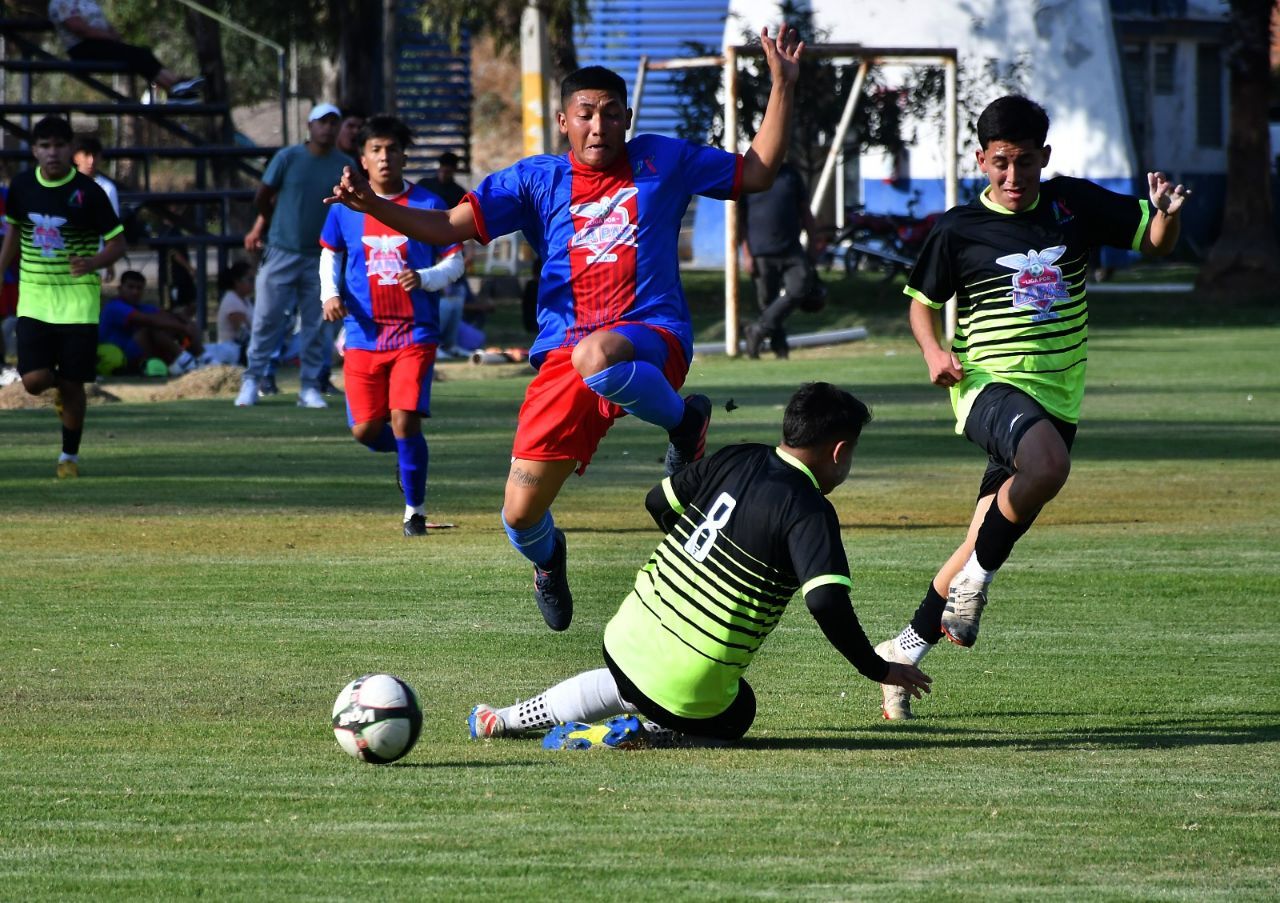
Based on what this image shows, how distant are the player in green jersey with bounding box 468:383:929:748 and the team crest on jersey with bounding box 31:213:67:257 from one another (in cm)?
842

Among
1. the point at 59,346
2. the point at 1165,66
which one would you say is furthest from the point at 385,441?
the point at 1165,66

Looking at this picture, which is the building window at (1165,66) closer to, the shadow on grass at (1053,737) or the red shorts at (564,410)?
the red shorts at (564,410)

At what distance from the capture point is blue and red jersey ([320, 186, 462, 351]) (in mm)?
11297

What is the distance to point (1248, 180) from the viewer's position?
3597 cm

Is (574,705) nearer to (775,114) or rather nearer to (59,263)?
(775,114)

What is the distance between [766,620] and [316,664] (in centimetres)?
222

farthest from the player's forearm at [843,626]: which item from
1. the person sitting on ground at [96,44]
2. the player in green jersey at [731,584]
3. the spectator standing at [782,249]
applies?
the person sitting on ground at [96,44]

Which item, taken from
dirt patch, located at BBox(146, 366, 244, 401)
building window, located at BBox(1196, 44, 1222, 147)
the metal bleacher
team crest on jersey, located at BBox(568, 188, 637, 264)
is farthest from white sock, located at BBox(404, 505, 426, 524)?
building window, located at BBox(1196, 44, 1222, 147)

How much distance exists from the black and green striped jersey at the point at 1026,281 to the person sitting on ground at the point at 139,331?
1675 cm

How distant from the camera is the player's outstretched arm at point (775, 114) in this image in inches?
289

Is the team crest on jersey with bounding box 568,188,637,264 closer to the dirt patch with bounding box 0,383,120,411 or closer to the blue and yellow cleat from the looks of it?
the blue and yellow cleat

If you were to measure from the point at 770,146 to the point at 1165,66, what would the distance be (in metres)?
44.4

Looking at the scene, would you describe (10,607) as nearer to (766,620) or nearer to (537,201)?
(537,201)

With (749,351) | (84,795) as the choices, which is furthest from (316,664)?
(749,351)
